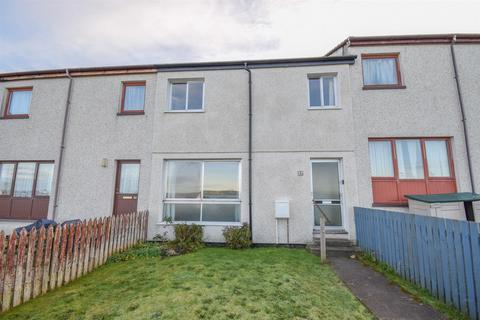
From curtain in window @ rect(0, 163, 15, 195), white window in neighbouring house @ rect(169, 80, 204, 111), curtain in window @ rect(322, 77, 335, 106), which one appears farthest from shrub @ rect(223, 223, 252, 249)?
curtain in window @ rect(0, 163, 15, 195)

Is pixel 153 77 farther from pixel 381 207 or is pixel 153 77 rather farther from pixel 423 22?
pixel 423 22

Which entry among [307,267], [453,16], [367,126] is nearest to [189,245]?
[307,267]

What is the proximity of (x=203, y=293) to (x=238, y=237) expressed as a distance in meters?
3.27

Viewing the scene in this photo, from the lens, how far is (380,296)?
3945 millimetres

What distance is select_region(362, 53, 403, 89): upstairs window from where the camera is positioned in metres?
8.12

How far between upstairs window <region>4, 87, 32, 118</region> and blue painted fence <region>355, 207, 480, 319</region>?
554 inches

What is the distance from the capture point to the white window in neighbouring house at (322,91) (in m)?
8.16

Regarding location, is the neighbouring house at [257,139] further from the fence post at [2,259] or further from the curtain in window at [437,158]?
the fence post at [2,259]

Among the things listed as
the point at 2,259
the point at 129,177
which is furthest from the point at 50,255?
the point at 129,177

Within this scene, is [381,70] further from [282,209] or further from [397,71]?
[282,209]

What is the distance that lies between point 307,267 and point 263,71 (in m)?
6.93

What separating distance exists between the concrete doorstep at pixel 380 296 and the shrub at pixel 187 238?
4.03 metres

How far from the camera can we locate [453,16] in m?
8.79

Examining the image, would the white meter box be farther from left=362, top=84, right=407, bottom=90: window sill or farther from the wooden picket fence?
left=362, top=84, right=407, bottom=90: window sill
